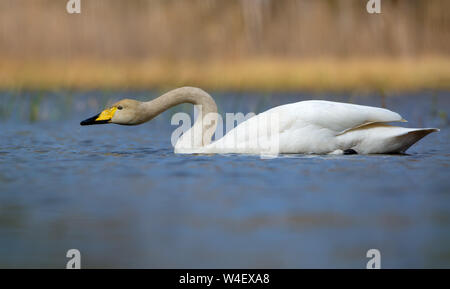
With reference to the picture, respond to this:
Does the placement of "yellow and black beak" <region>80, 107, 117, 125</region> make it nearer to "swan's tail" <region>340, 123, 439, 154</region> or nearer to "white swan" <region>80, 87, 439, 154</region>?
"white swan" <region>80, 87, 439, 154</region>

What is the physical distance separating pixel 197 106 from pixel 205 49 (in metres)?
10.2

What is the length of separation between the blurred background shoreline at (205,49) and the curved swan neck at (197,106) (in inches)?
292

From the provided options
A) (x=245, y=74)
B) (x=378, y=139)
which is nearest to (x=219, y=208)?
(x=378, y=139)

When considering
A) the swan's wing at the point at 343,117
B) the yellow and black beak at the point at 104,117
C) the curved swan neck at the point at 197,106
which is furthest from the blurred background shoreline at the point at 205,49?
the swan's wing at the point at 343,117

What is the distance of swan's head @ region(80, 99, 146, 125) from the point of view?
8.57 meters

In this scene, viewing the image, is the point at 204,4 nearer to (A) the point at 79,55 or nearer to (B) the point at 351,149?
(A) the point at 79,55

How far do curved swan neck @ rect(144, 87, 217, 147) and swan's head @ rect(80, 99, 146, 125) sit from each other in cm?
12

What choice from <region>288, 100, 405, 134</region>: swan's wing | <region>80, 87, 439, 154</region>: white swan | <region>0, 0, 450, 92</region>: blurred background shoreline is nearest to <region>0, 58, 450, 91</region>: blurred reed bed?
<region>0, 0, 450, 92</region>: blurred background shoreline

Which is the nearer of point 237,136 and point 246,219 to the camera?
point 246,219

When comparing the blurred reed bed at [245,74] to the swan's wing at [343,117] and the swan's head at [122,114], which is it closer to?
the swan's head at [122,114]

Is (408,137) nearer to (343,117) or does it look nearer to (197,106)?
(343,117)
